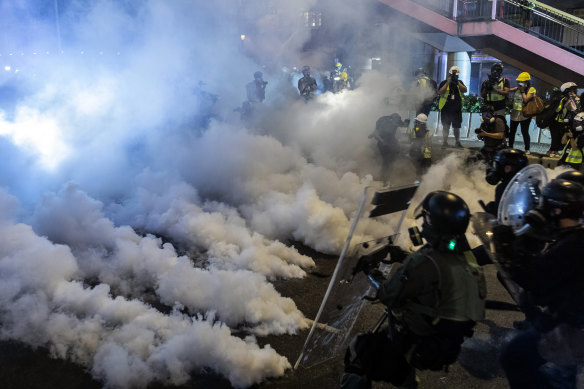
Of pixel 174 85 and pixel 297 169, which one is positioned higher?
pixel 174 85

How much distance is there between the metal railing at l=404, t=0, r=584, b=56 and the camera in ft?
39.8

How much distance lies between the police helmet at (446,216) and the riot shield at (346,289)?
1.00 feet

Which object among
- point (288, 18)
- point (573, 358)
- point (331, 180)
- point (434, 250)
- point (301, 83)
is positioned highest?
point (288, 18)

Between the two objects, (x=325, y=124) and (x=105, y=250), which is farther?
(x=325, y=124)

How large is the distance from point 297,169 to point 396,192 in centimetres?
621

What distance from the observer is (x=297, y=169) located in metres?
9.11

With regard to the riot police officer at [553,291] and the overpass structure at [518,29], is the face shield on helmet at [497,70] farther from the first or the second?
the riot police officer at [553,291]

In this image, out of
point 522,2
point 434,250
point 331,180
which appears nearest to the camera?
point 434,250

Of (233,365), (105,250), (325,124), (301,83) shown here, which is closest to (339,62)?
(301,83)

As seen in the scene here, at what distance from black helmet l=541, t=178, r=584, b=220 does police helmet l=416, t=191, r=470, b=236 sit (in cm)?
63

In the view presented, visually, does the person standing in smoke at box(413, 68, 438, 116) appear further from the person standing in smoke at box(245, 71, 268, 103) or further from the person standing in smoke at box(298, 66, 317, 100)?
the person standing in smoke at box(245, 71, 268, 103)

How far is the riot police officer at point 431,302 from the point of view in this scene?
2.52 m

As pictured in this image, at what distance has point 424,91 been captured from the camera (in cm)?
1033

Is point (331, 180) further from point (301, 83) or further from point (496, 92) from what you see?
point (301, 83)
